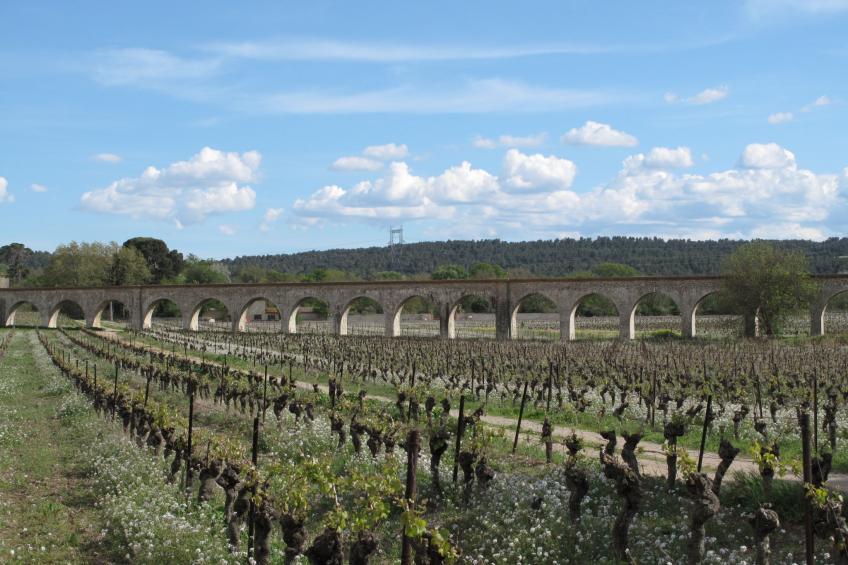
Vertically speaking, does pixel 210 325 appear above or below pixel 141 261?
below

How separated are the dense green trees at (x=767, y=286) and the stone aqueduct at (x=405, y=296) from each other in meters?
0.98

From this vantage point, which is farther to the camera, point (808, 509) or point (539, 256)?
point (539, 256)

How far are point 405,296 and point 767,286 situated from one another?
61.9ft

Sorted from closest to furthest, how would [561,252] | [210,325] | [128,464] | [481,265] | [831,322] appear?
[128,464], [831,322], [210,325], [481,265], [561,252]

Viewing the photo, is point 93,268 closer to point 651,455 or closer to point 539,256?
point 651,455

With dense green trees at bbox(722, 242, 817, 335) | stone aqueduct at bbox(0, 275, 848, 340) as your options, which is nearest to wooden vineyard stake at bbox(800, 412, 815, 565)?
dense green trees at bbox(722, 242, 817, 335)

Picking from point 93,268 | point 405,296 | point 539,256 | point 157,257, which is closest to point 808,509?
point 405,296

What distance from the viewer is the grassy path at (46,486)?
8.73 m

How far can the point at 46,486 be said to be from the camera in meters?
11.3

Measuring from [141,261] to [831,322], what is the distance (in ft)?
186

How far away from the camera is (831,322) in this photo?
151 feet


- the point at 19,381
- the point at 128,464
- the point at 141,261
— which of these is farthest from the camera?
the point at 141,261

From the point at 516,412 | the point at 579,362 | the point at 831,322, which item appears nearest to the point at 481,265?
the point at 831,322

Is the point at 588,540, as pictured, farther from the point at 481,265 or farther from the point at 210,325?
the point at 481,265
